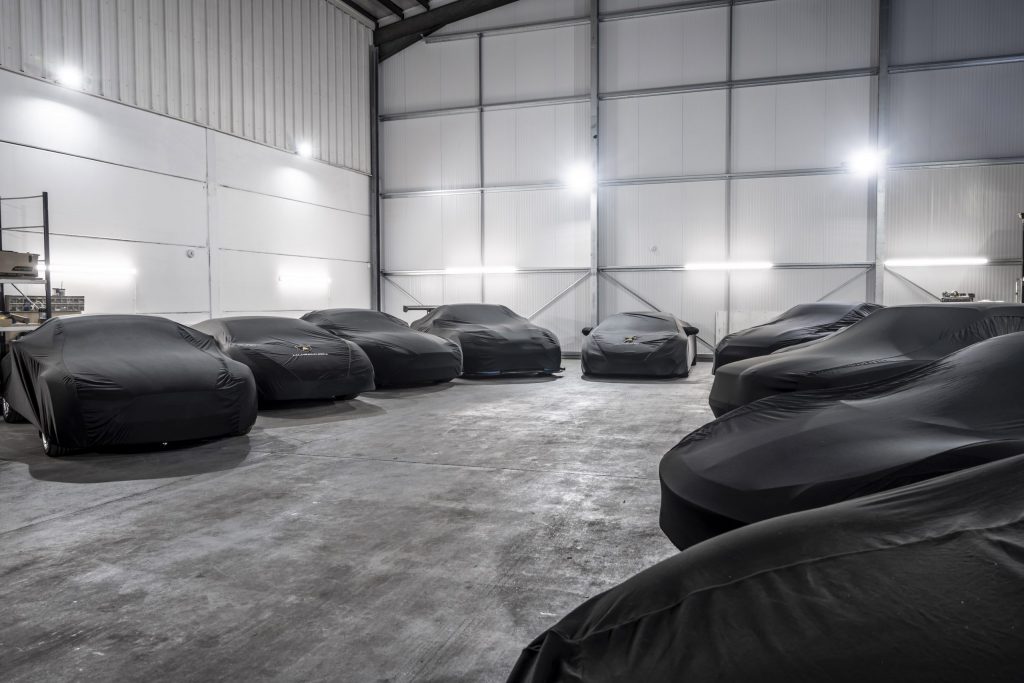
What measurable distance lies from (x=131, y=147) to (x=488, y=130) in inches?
268

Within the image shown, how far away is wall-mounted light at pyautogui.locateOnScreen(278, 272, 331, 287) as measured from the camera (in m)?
12.7

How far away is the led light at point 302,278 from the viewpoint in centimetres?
1273

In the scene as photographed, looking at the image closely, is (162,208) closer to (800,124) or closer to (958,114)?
(800,124)

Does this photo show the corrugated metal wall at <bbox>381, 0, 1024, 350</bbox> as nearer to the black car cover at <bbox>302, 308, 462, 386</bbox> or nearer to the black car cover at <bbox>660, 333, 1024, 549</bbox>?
the black car cover at <bbox>302, 308, 462, 386</bbox>

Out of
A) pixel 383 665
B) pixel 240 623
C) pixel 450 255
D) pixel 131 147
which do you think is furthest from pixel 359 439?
pixel 450 255

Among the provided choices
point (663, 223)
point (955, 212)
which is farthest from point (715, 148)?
point (955, 212)

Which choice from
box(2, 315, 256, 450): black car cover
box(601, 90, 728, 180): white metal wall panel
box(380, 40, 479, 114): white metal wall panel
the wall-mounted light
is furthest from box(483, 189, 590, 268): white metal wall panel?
box(2, 315, 256, 450): black car cover

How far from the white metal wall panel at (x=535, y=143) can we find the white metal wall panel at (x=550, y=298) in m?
1.94

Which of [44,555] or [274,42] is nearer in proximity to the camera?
[44,555]

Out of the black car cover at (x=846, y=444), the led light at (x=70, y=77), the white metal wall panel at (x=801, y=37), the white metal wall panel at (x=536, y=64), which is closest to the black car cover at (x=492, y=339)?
the led light at (x=70, y=77)

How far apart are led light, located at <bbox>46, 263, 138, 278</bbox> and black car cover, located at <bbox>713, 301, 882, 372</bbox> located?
8.02 m

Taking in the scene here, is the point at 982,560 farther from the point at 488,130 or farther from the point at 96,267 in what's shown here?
the point at 488,130

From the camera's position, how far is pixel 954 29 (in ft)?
38.9

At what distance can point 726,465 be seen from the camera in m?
2.22
